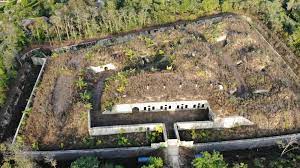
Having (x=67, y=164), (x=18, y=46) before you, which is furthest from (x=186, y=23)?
(x=67, y=164)

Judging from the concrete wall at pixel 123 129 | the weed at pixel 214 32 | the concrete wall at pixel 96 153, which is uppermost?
the weed at pixel 214 32

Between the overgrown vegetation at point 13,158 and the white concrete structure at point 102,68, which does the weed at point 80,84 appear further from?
the overgrown vegetation at point 13,158

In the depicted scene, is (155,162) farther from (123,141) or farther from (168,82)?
(168,82)

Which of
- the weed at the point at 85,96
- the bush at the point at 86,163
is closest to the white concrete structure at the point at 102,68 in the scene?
the weed at the point at 85,96

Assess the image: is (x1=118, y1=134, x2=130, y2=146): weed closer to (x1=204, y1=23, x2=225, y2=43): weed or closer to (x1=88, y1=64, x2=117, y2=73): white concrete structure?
(x1=88, y1=64, x2=117, y2=73): white concrete structure

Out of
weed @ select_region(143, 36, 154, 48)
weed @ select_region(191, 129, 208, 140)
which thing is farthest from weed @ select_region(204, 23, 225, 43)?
weed @ select_region(191, 129, 208, 140)

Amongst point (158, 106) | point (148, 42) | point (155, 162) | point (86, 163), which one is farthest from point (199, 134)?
point (148, 42)

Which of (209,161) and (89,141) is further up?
(209,161)
